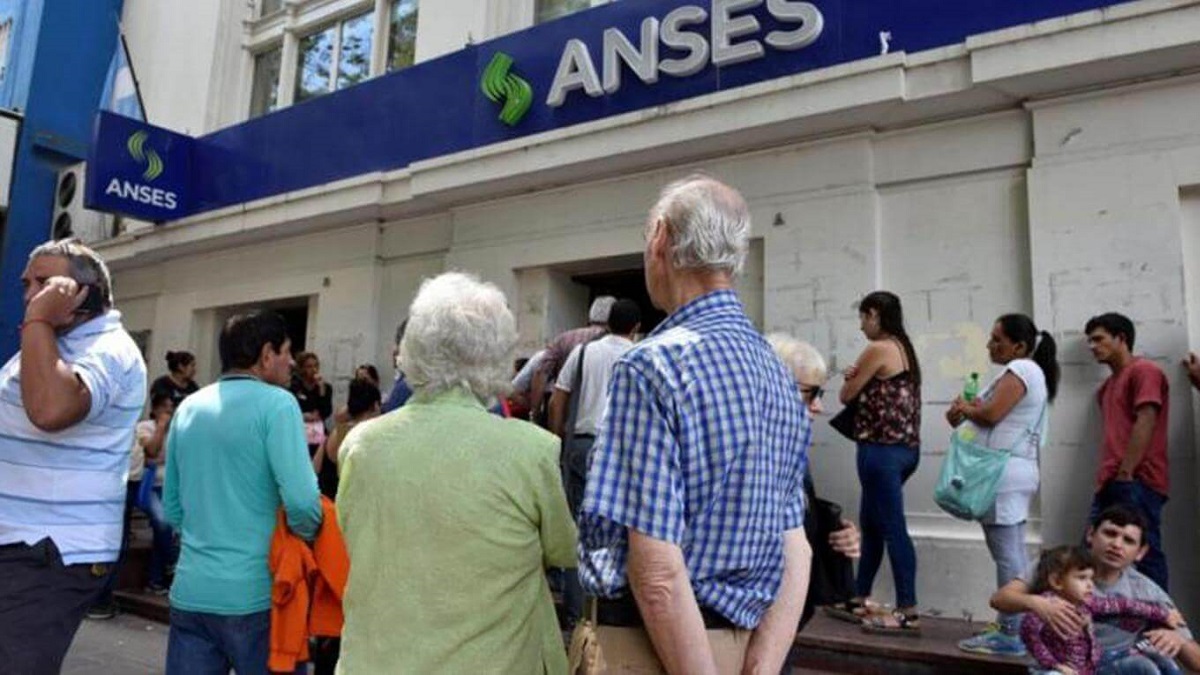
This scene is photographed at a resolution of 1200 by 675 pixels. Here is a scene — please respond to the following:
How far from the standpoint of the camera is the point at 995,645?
13.7ft

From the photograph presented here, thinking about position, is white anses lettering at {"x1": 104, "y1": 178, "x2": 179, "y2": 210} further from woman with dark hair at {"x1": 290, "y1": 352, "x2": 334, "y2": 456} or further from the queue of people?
the queue of people

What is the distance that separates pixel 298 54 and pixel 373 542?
10271mm

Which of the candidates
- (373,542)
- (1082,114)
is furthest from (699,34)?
(373,542)

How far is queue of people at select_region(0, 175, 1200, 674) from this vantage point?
1539 mm

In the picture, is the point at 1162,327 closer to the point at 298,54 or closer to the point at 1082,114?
the point at 1082,114

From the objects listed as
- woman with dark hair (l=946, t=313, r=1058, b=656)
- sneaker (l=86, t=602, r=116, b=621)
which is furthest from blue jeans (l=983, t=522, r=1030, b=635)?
sneaker (l=86, t=602, r=116, b=621)

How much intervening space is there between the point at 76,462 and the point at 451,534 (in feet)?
4.01

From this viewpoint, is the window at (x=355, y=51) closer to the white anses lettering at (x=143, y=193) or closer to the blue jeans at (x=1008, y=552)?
the white anses lettering at (x=143, y=193)

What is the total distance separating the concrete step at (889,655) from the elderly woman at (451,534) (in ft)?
8.20

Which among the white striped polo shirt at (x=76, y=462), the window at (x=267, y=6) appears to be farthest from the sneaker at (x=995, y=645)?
the window at (x=267, y=6)

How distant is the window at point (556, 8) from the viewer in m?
7.90

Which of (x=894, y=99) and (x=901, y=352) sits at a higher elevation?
(x=894, y=99)

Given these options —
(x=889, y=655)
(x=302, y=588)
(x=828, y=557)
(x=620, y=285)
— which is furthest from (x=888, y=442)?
(x=620, y=285)

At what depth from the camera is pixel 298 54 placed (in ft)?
35.4
